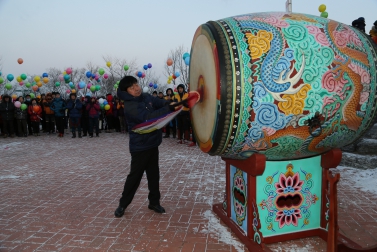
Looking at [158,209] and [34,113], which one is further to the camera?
[34,113]

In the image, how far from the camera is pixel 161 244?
10.1 ft

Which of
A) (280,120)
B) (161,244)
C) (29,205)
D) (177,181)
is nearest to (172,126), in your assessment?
(177,181)

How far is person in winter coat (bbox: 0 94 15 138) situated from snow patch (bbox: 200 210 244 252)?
435 inches

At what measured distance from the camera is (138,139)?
141 inches

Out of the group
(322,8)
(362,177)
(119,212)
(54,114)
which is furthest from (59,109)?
(362,177)

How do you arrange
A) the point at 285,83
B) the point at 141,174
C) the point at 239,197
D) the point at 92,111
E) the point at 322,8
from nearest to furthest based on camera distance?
the point at 285,83 < the point at 239,197 < the point at 141,174 < the point at 322,8 < the point at 92,111

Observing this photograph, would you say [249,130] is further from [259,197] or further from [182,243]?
[182,243]

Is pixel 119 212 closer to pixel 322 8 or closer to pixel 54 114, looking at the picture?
pixel 322 8

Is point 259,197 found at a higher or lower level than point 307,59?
lower

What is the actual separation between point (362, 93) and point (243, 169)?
3.98 ft

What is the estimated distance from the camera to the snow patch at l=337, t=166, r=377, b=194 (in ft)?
15.3

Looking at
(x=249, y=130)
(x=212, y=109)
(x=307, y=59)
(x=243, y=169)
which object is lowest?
(x=243, y=169)

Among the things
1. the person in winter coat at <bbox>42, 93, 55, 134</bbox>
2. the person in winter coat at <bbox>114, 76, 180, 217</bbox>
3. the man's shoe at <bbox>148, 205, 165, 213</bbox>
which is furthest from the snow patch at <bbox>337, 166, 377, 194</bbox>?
the person in winter coat at <bbox>42, 93, 55, 134</bbox>

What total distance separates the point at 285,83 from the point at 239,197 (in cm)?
141
